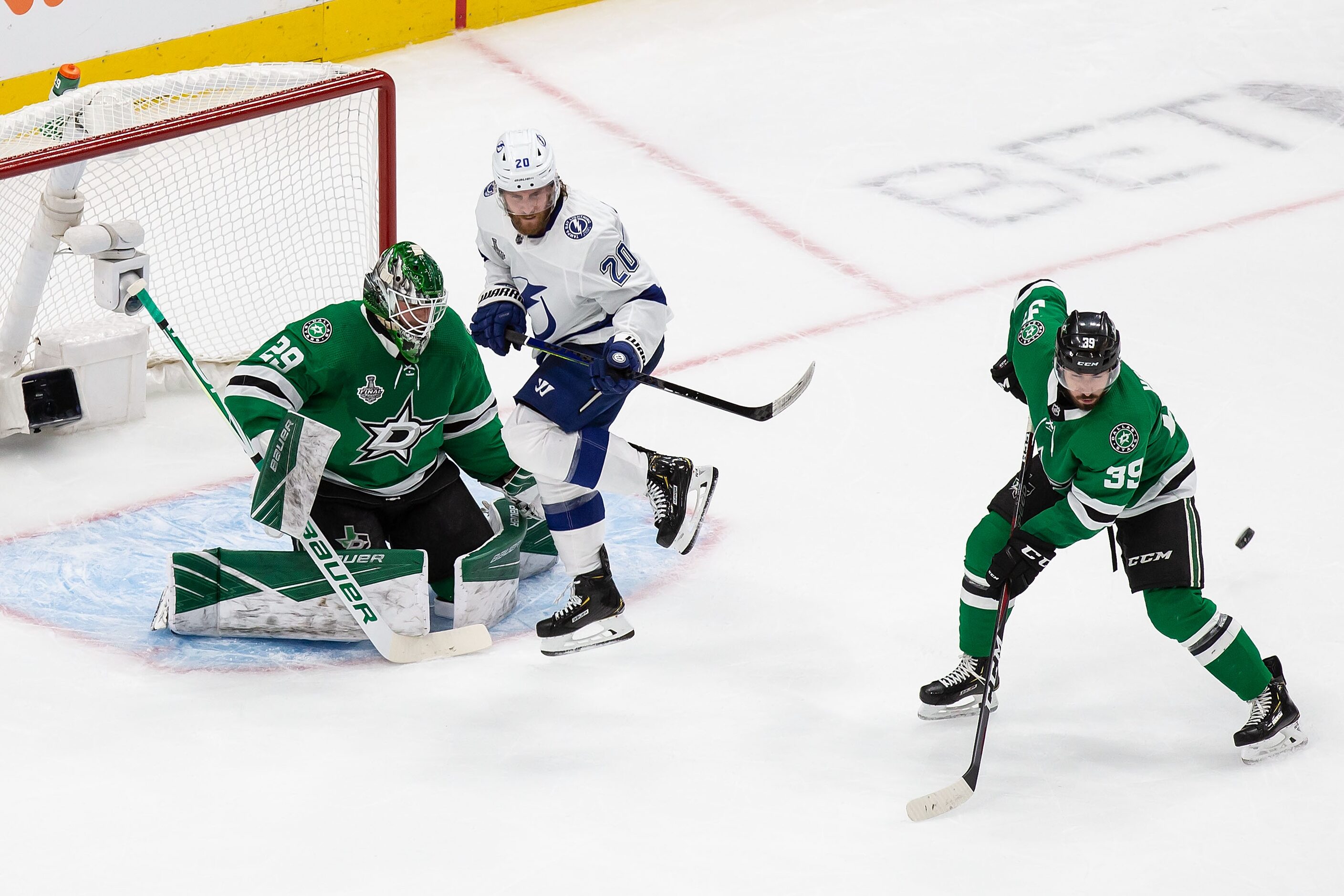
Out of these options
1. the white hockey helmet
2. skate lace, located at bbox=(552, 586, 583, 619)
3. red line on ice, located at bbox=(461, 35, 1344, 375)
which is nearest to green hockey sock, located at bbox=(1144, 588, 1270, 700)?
skate lace, located at bbox=(552, 586, 583, 619)

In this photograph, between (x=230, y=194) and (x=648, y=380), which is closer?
(x=648, y=380)

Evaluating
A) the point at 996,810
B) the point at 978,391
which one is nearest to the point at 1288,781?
the point at 996,810

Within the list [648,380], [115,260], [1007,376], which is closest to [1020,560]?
[1007,376]

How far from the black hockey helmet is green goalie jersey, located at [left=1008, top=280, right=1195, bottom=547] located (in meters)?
0.11

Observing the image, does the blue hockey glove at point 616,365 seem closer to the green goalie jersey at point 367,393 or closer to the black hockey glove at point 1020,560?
the green goalie jersey at point 367,393

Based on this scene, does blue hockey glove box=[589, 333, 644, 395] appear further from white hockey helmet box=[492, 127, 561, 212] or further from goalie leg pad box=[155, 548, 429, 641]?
goalie leg pad box=[155, 548, 429, 641]

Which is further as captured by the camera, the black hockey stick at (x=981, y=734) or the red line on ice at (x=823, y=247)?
the red line on ice at (x=823, y=247)

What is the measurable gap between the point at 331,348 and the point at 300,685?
0.68 m

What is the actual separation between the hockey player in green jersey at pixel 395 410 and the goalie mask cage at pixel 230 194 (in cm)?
68

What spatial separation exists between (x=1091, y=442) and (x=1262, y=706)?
0.72m

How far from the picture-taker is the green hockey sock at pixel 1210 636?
307 cm

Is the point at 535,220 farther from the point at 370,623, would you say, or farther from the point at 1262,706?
the point at 1262,706

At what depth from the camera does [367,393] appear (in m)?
3.37

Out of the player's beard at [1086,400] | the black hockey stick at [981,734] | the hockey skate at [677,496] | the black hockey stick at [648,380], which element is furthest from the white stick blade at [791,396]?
the player's beard at [1086,400]
